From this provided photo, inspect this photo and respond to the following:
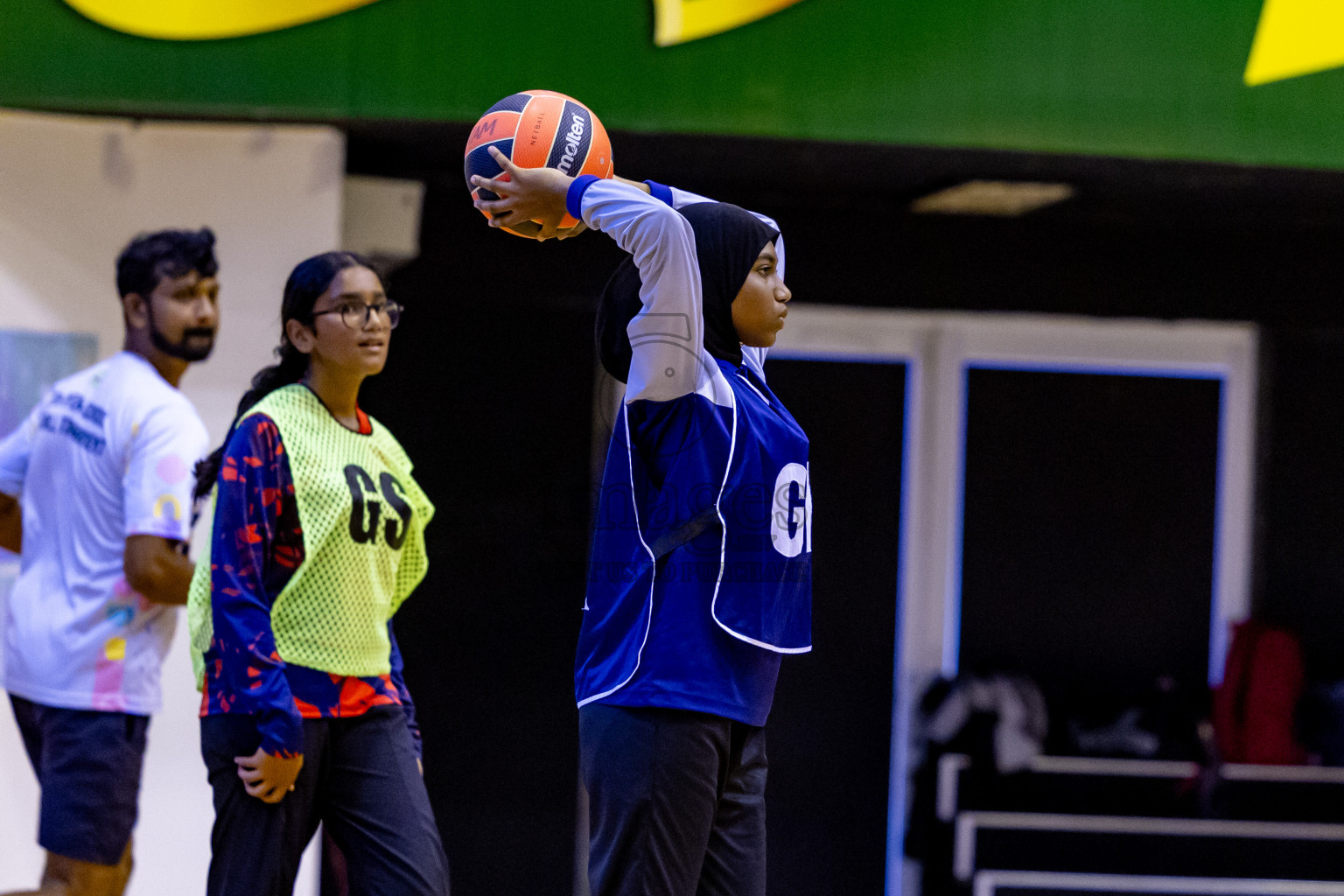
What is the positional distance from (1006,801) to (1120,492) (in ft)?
4.62

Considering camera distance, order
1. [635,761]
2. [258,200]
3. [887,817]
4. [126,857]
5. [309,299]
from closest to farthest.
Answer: [635,761], [309,299], [126,857], [258,200], [887,817]

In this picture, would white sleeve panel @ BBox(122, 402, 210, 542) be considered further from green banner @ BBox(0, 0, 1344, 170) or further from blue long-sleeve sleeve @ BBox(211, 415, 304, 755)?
green banner @ BBox(0, 0, 1344, 170)

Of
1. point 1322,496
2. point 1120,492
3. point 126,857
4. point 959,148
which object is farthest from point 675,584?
point 1322,496

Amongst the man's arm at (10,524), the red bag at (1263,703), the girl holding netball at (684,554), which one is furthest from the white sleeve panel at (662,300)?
the red bag at (1263,703)

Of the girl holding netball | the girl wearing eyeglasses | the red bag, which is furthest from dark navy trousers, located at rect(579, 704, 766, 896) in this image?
the red bag

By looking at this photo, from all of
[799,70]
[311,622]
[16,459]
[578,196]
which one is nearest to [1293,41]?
[799,70]

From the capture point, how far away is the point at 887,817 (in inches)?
218

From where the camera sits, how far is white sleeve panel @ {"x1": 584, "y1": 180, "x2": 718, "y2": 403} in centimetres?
227

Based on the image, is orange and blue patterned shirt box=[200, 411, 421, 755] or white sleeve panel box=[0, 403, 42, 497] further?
white sleeve panel box=[0, 403, 42, 497]

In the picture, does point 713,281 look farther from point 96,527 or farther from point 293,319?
point 96,527

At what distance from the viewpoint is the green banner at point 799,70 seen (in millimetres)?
3918

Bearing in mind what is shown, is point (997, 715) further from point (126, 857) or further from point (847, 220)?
point (126, 857)

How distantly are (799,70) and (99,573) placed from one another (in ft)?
8.19

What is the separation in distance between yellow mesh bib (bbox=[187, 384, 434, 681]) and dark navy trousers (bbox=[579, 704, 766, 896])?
754mm
